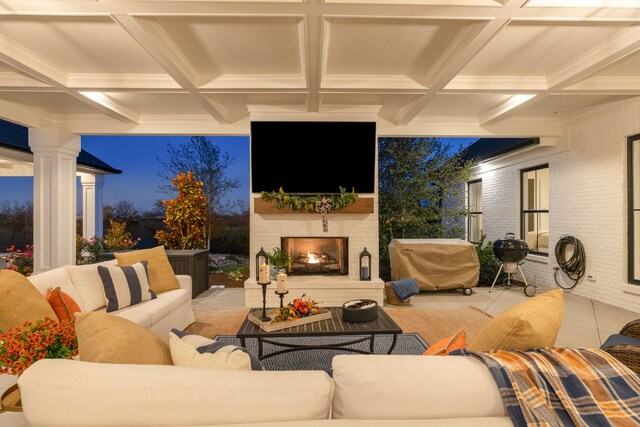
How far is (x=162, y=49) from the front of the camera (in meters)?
2.94

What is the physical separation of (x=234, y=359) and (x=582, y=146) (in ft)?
19.4

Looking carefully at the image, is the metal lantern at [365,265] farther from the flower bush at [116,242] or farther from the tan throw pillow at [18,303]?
the flower bush at [116,242]

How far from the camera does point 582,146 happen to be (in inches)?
205

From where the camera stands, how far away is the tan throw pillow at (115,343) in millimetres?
1157

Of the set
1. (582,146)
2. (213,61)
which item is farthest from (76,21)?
(582,146)

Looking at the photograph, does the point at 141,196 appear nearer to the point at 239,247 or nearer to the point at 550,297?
the point at 239,247

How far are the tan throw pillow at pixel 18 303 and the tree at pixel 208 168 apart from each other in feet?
21.6

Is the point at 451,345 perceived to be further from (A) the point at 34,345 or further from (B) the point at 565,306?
(B) the point at 565,306

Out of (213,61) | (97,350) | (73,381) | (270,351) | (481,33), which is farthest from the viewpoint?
(213,61)

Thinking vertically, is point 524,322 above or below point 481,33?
below

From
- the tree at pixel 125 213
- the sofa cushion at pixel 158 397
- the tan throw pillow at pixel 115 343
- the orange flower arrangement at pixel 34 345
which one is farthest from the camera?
the tree at pixel 125 213

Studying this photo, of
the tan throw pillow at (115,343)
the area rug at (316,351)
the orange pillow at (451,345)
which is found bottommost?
the area rug at (316,351)

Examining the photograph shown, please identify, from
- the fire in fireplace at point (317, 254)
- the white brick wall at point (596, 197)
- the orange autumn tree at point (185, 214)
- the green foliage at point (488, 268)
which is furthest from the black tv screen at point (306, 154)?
the green foliage at point (488, 268)

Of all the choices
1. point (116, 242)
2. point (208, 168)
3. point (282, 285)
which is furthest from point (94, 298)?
point (208, 168)
